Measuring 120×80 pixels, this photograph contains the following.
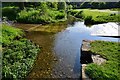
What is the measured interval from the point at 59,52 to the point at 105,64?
4.49 m

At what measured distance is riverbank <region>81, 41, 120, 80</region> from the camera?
997 centimetres

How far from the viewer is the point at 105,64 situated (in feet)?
36.9

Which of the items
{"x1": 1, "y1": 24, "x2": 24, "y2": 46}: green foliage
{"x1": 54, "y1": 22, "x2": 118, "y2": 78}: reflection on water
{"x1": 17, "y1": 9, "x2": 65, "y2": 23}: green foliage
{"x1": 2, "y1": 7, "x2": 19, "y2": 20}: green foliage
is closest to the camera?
{"x1": 54, "y1": 22, "x2": 118, "y2": 78}: reflection on water

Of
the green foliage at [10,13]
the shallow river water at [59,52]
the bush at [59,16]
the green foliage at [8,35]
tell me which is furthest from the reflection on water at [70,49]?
the green foliage at [10,13]

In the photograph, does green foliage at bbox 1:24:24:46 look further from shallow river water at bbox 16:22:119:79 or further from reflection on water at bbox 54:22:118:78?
reflection on water at bbox 54:22:118:78

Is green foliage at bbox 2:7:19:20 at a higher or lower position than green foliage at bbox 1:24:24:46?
higher

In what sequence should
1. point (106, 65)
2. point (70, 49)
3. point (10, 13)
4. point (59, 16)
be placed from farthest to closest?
point (10, 13) → point (59, 16) → point (70, 49) → point (106, 65)

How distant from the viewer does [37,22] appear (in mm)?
26922

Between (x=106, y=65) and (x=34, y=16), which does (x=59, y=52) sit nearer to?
(x=106, y=65)

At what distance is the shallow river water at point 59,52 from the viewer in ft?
38.4

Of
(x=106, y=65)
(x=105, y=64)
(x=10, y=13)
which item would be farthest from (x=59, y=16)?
(x=106, y=65)

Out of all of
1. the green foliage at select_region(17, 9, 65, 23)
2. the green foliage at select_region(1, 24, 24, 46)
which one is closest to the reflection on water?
the green foliage at select_region(1, 24, 24, 46)

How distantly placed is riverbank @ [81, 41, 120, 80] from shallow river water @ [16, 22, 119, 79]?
1.00m

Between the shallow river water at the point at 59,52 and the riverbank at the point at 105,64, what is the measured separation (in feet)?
3.28
